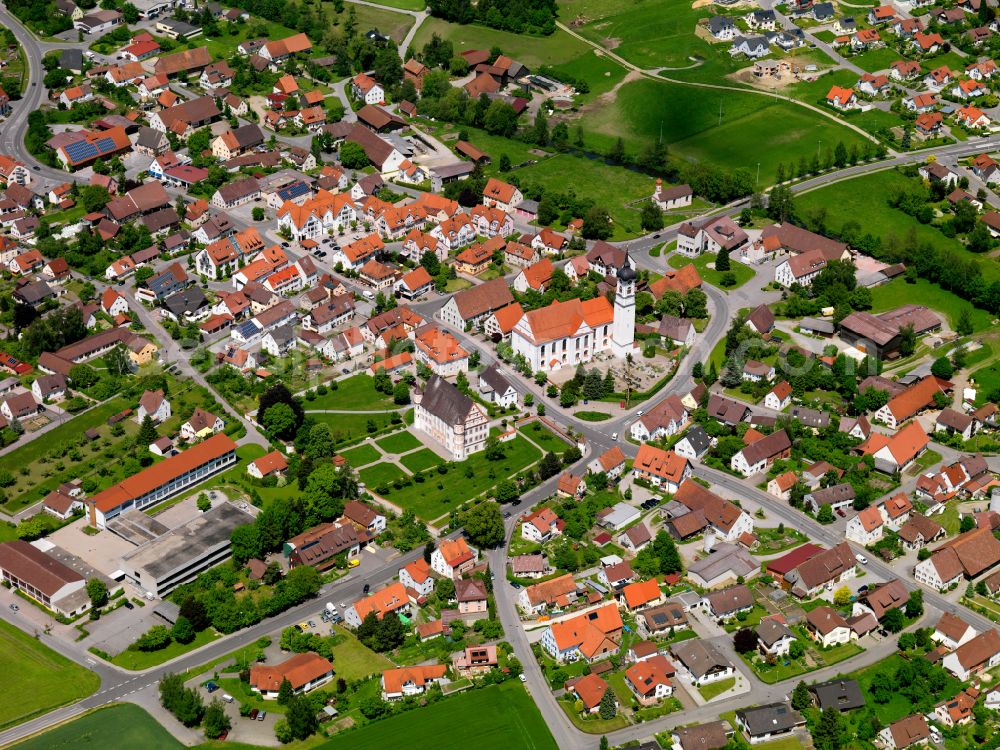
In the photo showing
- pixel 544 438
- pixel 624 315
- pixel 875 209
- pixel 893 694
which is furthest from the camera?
pixel 875 209

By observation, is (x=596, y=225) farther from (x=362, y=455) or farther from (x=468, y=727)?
(x=468, y=727)

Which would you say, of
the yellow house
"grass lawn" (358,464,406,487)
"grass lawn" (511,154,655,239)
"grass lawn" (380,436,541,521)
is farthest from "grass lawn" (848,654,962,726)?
"grass lawn" (511,154,655,239)

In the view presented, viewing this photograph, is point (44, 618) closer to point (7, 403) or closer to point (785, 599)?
point (7, 403)

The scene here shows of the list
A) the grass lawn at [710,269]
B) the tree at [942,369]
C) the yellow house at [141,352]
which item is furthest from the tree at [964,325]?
the yellow house at [141,352]

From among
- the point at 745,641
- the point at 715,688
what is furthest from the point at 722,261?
the point at 715,688

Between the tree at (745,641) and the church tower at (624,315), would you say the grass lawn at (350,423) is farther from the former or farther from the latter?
the tree at (745,641)
